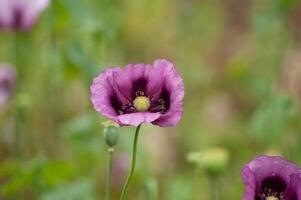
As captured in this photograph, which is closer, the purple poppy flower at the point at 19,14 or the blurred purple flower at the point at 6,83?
the purple poppy flower at the point at 19,14

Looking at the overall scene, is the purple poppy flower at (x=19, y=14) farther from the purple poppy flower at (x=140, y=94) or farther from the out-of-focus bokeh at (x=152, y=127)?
the purple poppy flower at (x=140, y=94)

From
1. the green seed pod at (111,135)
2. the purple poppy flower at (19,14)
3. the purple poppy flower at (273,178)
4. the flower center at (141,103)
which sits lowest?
the purple poppy flower at (273,178)

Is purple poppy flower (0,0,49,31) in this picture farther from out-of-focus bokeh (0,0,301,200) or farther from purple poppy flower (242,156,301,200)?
purple poppy flower (242,156,301,200)

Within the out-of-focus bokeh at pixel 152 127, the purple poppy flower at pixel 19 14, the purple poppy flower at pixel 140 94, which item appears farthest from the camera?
the purple poppy flower at pixel 19 14

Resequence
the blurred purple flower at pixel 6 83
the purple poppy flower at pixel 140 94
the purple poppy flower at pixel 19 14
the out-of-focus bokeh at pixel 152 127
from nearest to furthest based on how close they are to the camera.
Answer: the purple poppy flower at pixel 140 94 < the out-of-focus bokeh at pixel 152 127 < the purple poppy flower at pixel 19 14 < the blurred purple flower at pixel 6 83

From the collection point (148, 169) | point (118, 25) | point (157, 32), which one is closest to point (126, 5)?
point (157, 32)

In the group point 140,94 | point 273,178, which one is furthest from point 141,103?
point 273,178

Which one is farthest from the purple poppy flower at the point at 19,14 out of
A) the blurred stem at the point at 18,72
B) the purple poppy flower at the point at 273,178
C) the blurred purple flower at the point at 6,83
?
the purple poppy flower at the point at 273,178
